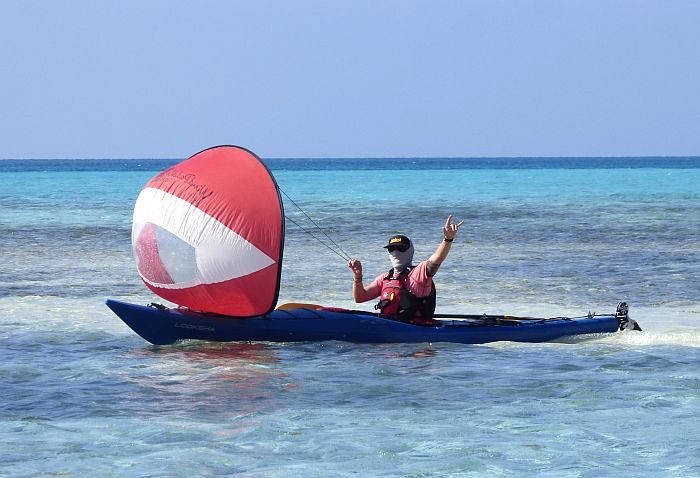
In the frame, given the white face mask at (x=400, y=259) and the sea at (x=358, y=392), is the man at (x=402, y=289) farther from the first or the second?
the sea at (x=358, y=392)

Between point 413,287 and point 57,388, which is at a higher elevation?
point 413,287

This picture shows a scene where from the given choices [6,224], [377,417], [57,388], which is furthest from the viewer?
[6,224]

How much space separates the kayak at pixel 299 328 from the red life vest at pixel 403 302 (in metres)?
0.16

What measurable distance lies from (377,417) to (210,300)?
395 centimetres

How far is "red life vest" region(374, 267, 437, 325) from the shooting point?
42.5 ft

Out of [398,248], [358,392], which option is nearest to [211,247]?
[398,248]

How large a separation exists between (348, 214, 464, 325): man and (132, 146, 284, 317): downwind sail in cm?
102

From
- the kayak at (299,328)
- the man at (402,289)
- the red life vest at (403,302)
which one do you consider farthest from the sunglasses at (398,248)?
the kayak at (299,328)

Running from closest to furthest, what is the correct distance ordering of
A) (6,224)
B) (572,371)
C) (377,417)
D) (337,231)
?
(377,417) < (572,371) < (337,231) < (6,224)

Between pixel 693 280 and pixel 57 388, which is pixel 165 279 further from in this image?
pixel 693 280

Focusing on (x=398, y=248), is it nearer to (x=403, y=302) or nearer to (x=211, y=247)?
(x=403, y=302)

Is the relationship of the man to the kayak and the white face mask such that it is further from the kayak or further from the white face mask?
the kayak

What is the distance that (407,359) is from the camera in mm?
12062

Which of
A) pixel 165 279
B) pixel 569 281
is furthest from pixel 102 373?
pixel 569 281
